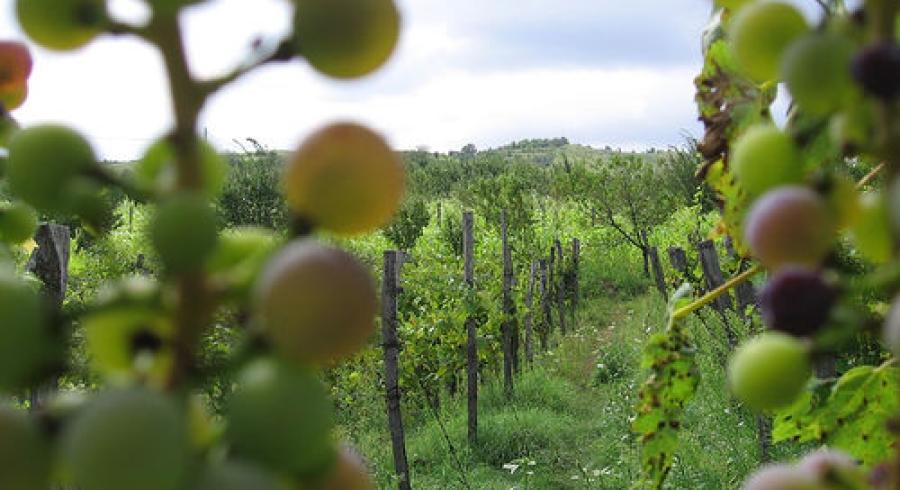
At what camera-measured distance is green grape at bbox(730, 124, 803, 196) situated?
58cm

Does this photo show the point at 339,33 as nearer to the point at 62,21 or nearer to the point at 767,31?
the point at 62,21

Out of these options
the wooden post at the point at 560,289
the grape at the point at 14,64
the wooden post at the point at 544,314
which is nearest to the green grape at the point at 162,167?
the grape at the point at 14,64

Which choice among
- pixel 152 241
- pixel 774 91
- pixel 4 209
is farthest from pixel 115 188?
pixel 774 91

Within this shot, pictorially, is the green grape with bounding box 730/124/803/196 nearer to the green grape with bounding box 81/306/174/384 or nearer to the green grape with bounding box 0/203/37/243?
the green grape with bounding box 81/306/174/384

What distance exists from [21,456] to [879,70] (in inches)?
16.7

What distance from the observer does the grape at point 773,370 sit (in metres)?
0.53

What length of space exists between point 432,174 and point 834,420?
45736mm

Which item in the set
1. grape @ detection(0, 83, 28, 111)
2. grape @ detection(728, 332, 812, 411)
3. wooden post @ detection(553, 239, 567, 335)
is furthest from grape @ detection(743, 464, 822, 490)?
wooden post @ detection(553, 239, 567, 335)

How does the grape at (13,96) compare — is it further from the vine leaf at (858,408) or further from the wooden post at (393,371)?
the wooden post at (393,371)

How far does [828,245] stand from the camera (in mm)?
500

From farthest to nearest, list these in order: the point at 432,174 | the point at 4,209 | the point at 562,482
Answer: the point at 432,174 < the point at 562,482 < the point at 4,209

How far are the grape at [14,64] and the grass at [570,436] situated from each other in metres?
6.30

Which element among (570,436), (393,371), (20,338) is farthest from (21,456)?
(570,436)

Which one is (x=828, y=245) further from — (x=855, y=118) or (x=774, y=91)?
(x=774, y=91)
